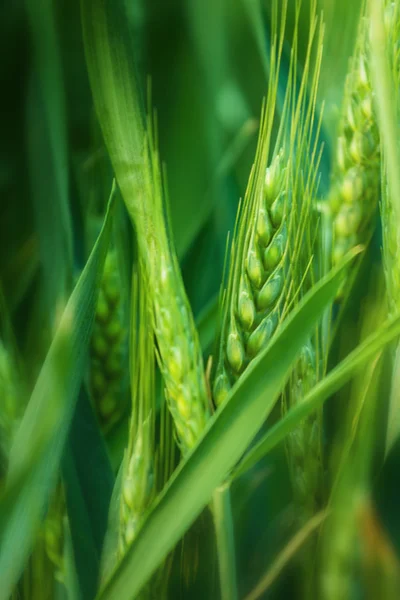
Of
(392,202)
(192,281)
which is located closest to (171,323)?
(192,281)

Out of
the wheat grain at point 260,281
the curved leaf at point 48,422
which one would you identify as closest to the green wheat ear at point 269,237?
the wheat grain at point 260,281

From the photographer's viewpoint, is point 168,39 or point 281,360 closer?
point 281,360

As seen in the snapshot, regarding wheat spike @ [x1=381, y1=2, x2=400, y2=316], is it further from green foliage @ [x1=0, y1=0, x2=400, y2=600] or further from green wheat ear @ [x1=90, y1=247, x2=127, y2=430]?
green wheat ear @ [x1=90, y1=247, x2=127, y2=430]

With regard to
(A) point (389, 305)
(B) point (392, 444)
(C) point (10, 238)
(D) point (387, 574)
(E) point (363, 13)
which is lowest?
(D) point (387, 574)

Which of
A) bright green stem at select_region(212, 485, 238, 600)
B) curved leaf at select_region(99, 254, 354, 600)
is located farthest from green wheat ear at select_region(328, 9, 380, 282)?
bright green stem at select_region(212, 485, 238, 600)

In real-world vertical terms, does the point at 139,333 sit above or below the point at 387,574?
above

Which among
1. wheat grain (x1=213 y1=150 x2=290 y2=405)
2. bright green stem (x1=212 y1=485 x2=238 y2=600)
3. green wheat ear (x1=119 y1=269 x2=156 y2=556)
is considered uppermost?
wheat grain (x1=213 y1=150 x2=290 y2=405)

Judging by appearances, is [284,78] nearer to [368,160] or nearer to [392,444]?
[368,160]

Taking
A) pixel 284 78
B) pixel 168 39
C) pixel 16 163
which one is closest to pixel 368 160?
pixel 284 78

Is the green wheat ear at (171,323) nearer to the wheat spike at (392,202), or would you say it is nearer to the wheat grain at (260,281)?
the wheat grain at (260,281)
